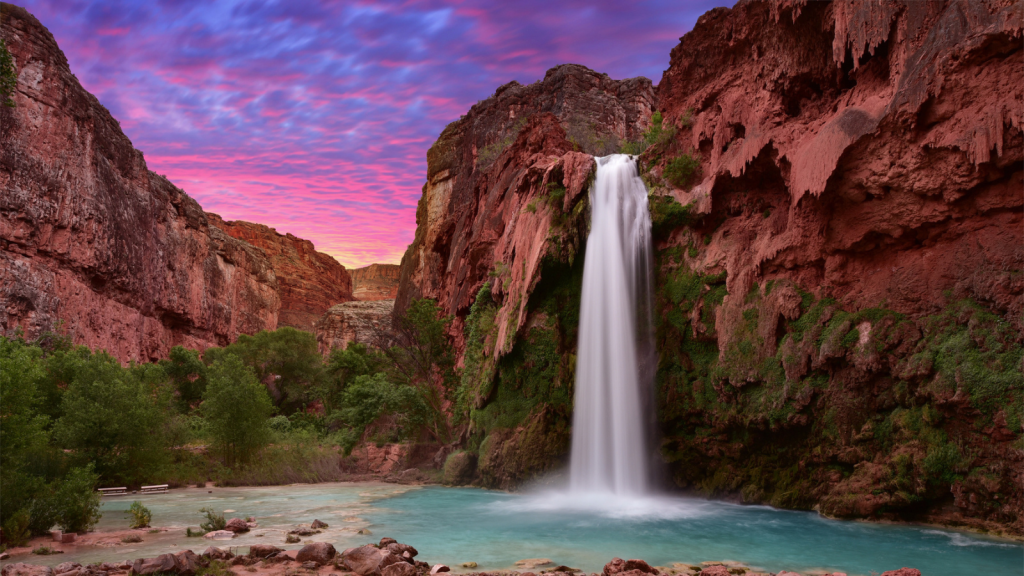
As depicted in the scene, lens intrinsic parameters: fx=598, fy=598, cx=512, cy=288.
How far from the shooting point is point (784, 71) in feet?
66.1

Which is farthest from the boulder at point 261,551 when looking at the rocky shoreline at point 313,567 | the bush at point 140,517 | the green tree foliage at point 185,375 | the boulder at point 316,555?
the green tree foliage at point 185,375

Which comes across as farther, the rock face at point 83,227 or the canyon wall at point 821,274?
the rock face at point 83,227

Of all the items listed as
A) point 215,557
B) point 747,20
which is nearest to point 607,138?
point 747,20

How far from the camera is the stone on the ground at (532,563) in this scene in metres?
9.96

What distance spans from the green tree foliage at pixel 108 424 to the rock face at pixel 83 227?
28776 millimetres

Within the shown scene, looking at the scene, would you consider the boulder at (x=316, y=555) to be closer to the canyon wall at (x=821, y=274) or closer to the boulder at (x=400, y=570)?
the boulder at (x=400, y=570)

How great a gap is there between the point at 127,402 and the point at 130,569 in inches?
493

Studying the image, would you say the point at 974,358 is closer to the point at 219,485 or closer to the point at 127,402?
the point at 127,402

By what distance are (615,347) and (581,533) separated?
30.2ft

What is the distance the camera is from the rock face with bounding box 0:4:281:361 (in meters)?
42.7

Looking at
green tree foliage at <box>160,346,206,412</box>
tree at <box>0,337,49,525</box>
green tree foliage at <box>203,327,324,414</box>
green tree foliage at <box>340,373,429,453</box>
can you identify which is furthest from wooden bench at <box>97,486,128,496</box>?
→ green tree foliage at <box>203,327,324,414</box>

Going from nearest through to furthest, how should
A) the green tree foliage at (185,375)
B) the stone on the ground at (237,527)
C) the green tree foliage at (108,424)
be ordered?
the stone on the ground at (237,527)
the green tree foliage at (108,424)
the green tree foliage at (185,375)

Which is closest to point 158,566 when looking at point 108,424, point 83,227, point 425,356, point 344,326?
point 108,424

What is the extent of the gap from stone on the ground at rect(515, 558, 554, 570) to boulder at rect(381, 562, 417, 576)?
7.39 feet
